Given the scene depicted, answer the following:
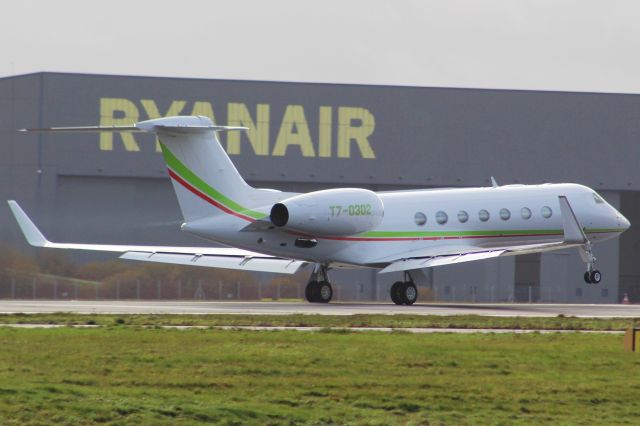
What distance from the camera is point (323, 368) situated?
67.5 feet

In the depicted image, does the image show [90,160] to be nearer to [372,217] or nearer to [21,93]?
[21,93]

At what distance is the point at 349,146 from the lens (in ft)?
219

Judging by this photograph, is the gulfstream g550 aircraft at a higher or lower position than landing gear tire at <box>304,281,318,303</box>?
higher

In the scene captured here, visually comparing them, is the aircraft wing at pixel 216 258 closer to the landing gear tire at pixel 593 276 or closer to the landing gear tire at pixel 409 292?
the landing gear tire at pixel 409 292

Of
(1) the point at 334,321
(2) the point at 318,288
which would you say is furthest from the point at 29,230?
(1) the point at 334,321

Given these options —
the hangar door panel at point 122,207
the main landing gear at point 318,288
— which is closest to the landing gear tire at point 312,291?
the main landing gear at point 318,288

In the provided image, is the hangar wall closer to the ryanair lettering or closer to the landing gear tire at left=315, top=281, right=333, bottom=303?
the ryanair lettering

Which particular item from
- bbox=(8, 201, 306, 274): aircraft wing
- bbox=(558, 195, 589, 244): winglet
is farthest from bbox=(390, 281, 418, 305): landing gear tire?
bbox=(558, 195, 589, 244): winglet

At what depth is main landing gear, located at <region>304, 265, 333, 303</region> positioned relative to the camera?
4272 centimetres

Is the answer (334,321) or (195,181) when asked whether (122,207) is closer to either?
(195,181)

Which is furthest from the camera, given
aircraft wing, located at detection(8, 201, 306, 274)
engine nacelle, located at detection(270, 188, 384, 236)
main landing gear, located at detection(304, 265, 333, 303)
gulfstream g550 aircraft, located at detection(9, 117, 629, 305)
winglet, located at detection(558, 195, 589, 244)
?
main landing gear, located at detection(304, 265, 333, 303)

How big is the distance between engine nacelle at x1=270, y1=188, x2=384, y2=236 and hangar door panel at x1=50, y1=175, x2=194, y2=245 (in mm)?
18670

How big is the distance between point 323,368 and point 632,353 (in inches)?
236

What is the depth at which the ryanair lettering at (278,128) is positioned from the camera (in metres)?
64.1
